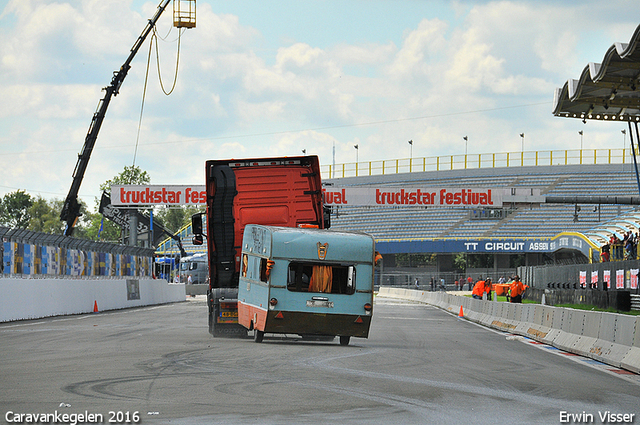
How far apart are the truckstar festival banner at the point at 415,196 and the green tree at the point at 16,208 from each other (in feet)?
343

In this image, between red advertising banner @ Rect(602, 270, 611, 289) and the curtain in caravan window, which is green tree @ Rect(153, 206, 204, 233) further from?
the curtain in caravan window

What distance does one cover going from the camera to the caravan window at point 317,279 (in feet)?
58.1

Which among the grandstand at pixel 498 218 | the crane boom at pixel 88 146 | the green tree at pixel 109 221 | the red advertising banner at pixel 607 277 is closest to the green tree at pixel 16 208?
the green tree at pixel 109 221

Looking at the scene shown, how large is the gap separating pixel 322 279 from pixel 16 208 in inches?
5468

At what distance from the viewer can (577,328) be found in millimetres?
18500

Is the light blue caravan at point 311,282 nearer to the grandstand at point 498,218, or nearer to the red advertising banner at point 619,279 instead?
→ the red advertising banner at point 619,279

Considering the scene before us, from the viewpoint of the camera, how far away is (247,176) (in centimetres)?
1991

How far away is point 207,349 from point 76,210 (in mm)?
36824

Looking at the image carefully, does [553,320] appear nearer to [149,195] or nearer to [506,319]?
[506,319]

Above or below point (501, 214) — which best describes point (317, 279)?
below

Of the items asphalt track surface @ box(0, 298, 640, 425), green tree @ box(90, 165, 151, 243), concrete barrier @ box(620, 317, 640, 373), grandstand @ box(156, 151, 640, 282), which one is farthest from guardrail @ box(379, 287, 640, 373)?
green tree @ box(90, 165, 151, 243)

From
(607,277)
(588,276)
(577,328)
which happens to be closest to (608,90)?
A: (607,277)

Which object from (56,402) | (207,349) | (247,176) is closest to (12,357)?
(207,349)

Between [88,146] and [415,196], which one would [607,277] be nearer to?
[415,196]
